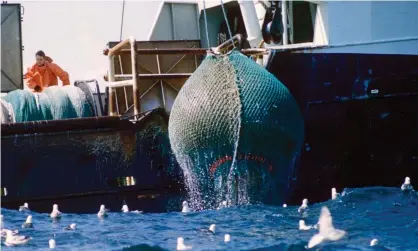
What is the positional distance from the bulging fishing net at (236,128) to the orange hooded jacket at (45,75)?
16.2 feet

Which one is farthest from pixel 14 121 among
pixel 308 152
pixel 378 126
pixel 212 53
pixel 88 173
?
pixel 378 126

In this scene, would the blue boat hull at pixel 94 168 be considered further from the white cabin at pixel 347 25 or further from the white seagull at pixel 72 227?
the white cabin at pixel 347 25

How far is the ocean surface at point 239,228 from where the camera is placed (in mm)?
7074

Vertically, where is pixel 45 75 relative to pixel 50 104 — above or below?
above

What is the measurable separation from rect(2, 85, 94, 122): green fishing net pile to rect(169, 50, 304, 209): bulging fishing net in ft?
8.67

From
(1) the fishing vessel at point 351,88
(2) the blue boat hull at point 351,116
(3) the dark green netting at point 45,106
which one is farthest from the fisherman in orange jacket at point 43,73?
(2) the blue boat hull at point 351,116

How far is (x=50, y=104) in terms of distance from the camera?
416 inches

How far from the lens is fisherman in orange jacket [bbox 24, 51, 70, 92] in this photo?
12859 millimetres

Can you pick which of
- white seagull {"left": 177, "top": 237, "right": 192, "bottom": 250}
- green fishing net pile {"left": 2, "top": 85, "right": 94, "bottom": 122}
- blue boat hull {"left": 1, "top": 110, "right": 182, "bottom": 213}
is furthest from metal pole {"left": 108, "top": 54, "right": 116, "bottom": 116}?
white seagull {"left": 177, "top": 237, "right": 192, "bottom": 250}

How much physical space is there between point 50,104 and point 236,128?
3740 mm

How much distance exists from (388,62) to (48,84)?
19.8 ft

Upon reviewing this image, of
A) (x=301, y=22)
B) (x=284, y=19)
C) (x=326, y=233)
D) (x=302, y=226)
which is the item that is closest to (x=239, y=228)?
(x=302, y=226)

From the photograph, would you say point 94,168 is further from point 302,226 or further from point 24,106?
point 302,226

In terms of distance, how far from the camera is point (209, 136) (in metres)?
8.15
